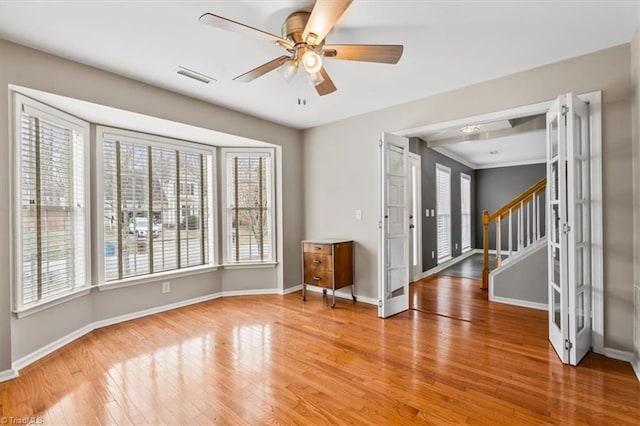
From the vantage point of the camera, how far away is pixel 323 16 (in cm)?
164

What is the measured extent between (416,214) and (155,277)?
409 cm

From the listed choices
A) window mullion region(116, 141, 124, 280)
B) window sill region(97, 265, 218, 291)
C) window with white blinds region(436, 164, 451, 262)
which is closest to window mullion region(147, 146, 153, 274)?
window sill region(97, 265, 218, 291)

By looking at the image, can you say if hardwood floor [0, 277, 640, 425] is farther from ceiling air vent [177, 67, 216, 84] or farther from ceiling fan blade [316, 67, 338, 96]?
ceiling air vent [177, 67, 216, 84]

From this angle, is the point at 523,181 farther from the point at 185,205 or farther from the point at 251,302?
the point at 185,205

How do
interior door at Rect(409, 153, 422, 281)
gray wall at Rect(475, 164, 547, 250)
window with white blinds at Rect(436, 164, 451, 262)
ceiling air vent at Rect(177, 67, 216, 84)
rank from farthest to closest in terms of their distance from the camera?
1. gray wall at Rect(475, 164, 547, 250)
2. window with white blinds at Rect(436, 164, 451, 262)
3. interior door at Rect(409, 153, 422, 281)
4. ceiling air vent at Rect(177, 67, 216, 84)

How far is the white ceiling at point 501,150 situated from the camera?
221 inches

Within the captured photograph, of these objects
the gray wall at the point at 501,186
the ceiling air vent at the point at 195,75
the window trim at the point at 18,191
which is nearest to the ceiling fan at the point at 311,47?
the ceiling air vent at the point at 195,75

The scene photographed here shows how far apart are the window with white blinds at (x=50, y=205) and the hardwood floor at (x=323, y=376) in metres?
0.62

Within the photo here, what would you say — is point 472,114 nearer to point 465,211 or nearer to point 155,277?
point 155,277

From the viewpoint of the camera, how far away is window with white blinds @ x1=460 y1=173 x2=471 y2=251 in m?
7.44

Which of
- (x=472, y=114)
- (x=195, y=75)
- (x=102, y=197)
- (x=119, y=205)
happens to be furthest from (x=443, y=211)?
(x=102, y=197)

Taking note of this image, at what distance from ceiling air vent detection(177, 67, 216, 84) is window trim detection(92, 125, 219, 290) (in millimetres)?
1188

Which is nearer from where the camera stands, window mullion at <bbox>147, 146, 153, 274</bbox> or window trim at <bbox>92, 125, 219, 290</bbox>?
window trim at <bbox>92, 125, 219, 290</bbox>

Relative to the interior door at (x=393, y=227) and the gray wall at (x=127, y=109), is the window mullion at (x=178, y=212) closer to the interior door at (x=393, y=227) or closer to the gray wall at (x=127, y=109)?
the gray wall at (x=127, y=109)
